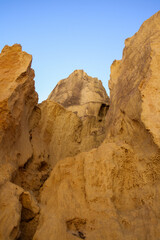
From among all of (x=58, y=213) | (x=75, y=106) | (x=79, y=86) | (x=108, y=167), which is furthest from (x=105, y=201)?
(x=79, y=86)

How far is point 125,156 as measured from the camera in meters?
5.26

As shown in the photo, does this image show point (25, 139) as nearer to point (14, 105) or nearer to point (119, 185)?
point (14, 105)

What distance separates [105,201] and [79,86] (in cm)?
970

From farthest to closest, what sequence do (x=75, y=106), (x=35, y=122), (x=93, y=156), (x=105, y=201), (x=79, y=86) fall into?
(x=79, y=86)
(x=75, y=106)
(x=35, y=122)
(x=93, y=156)
(x=105, y=201)

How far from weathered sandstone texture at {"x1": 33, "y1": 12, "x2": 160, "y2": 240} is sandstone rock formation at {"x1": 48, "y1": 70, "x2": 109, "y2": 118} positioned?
5.73 m

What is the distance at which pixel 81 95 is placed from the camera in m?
12.8

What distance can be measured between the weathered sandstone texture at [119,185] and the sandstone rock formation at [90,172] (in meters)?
0.02

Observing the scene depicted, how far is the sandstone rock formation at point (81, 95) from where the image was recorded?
1189 centimetres

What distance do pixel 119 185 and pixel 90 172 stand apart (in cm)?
77

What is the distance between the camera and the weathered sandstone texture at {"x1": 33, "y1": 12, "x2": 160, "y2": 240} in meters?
4.20

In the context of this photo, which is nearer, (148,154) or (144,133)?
(148,154)

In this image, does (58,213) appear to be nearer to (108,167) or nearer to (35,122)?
(108,167)

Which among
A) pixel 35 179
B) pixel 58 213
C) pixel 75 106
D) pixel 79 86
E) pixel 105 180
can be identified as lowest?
pixel 58 213

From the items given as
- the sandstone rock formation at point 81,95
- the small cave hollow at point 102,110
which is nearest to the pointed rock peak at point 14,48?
the sandstone rock formation at point 81,95
